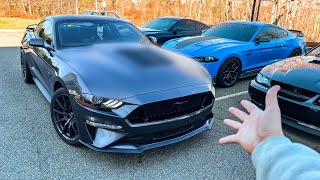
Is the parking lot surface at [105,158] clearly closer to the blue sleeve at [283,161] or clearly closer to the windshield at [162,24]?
the blue sleeve at [283,161]

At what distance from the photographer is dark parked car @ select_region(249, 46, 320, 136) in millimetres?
3287

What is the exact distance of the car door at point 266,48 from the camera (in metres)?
6.00

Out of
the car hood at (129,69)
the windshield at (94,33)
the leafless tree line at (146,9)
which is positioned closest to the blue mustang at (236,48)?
the windshield at (94,33)

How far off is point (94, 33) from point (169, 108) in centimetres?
198

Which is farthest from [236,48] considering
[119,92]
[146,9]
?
[146,9]

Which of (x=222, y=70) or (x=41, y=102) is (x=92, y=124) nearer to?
(x=41, y=102)

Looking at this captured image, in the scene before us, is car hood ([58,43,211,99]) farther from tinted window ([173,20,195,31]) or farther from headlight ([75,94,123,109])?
tinted window ([173,20,195,31])

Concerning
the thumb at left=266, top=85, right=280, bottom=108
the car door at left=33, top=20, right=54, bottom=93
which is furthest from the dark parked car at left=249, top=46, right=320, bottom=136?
the car door at left=33, top=20, right=54, bottom=93

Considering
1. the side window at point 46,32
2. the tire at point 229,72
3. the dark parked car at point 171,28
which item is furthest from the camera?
the dark parked car at point 171,28

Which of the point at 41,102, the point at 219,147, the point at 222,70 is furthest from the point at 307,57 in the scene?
the point at 41,102

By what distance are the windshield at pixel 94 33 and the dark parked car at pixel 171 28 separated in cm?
366

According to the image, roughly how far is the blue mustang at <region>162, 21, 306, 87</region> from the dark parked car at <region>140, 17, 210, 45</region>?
199 cm

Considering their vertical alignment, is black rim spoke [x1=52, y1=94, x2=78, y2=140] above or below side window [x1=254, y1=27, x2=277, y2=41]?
below

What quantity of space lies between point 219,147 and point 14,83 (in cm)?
427
